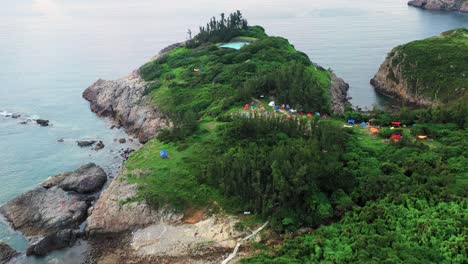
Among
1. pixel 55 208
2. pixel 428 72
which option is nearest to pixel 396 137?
pixel 428 72

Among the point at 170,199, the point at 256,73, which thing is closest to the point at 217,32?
the point at 256,73

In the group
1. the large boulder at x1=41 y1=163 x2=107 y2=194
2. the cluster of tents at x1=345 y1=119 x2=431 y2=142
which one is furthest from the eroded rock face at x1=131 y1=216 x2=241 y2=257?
the cluster of tents at x1=345 y1=119 x2=431 y2=142

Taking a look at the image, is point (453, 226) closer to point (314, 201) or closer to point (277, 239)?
point (314, 201)

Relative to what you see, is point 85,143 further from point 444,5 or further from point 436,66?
point 444,5

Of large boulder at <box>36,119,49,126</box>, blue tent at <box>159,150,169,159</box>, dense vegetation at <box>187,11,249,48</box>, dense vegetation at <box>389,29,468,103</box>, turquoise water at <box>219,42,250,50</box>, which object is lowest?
large boulder at <box>36,119,49,126</box>

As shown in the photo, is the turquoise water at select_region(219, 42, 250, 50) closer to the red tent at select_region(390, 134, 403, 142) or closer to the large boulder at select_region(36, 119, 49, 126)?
the large boulder at select_region(36, 119, 49, 126)

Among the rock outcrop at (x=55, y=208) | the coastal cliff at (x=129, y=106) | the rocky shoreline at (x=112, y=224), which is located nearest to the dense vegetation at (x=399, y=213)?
the rocky shoreline at (x=112, y=224)

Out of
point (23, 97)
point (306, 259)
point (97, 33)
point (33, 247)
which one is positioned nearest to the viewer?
point (306, 259)
